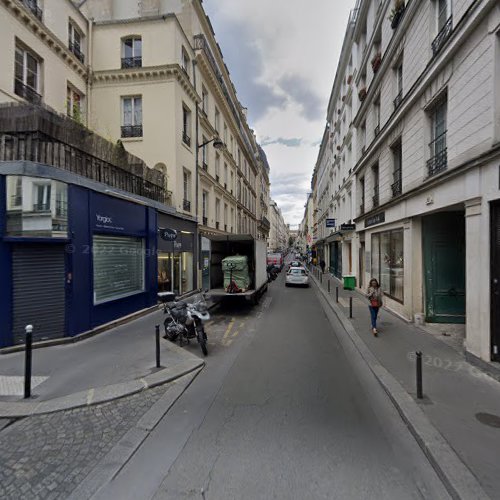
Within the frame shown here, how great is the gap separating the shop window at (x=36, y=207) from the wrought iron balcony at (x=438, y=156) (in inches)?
372

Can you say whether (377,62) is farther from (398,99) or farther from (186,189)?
(186,189)

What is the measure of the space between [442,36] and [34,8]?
14573 mm

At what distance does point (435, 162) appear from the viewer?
7.29 metres

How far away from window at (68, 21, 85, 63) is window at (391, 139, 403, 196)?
15.2m

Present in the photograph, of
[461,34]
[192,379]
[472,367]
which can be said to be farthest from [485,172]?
[192,379]

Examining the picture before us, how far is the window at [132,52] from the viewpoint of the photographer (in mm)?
13508

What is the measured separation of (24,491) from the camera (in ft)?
8.29

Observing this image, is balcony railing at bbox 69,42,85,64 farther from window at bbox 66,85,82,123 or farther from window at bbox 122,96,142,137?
window at bbox 122,96,142,137

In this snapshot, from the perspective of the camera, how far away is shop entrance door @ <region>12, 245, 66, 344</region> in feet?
19.8

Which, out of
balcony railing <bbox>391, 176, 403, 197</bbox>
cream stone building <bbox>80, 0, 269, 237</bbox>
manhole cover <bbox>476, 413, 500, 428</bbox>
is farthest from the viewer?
cream stone building <bbox>80, 0, 269, 237</bbox>

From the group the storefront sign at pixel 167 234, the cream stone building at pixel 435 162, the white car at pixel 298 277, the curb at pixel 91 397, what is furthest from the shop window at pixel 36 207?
the white car at pixel 298 277

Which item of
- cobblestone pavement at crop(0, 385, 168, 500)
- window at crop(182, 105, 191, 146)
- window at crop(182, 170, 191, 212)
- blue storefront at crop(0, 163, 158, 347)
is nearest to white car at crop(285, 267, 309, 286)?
window at crop(182, 170, 191, 212)

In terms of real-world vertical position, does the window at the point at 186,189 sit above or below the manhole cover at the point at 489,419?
above

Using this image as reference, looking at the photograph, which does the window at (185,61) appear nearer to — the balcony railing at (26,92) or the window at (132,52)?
the window at (132,52)
